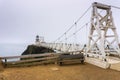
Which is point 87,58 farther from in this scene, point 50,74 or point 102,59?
point 50,74

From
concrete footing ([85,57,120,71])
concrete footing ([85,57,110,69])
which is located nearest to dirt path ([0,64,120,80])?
concrete footing ([85,57,120,71])

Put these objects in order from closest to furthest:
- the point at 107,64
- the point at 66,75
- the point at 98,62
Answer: the point at 66,75 < the point at 107,64 < the point at 98,62

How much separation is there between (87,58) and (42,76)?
16.7ft

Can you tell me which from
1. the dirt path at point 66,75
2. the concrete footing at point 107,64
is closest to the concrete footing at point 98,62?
the concrete footing at point 107,64

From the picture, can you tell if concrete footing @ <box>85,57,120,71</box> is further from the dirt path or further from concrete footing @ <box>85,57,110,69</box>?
the dirt path

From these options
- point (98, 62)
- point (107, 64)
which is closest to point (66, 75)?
point (107, 64)

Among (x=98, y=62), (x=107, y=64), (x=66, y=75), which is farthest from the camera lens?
(x=98, y=62)

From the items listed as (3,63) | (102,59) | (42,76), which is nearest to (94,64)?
(102,59)

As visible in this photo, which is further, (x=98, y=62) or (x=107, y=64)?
(x=98, y=62)

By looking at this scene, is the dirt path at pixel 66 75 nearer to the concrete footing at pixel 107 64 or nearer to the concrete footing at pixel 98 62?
the concrete footing at pixel 107 64

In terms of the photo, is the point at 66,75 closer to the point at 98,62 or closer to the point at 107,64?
the point at 107,64

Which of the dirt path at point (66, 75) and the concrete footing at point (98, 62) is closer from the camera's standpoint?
the dirt path at point (66, 75)

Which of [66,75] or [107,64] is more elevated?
[107,64]

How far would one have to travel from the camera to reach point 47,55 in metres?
12.9
